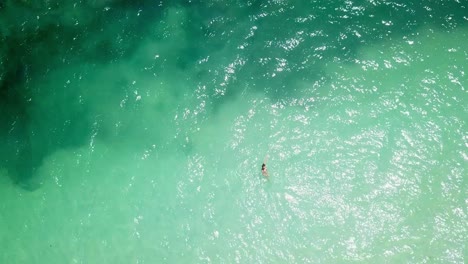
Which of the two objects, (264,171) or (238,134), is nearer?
(264,171)

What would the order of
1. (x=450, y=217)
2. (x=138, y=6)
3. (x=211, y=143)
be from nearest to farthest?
(x=450, y=217) → (x=211, y=143) → (x=138, y=6)

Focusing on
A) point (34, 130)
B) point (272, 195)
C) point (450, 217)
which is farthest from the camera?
point (34, 130)

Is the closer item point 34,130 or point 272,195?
point 272,195

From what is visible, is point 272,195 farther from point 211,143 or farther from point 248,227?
point 211,143

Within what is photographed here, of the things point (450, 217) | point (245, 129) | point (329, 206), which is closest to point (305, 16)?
point (245, 129)

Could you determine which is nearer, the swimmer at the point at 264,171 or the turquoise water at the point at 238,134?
the turquoise water at the point at 238,134

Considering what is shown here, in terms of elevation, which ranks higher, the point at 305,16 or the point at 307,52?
the point at 305,16

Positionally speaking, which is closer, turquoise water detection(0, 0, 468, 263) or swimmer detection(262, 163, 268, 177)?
turquoise water detection(0, 0, 468, 263)

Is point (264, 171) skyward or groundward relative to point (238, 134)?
groundward
